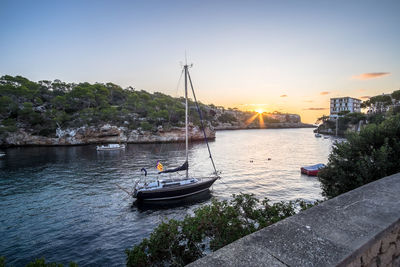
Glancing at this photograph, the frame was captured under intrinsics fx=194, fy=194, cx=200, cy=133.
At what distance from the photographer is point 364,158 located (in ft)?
23.3

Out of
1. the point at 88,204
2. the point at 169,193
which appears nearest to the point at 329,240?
the point at 169,193

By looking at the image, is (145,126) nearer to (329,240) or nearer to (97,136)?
(97,136)

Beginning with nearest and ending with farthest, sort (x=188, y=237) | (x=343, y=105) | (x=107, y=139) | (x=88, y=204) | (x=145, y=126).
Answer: (x=188, y=237) → (x=88, y=204) → (x=107, y=139) → (x=145, y=126) → (x=343, y=105)

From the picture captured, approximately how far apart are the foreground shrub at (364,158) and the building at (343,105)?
124m

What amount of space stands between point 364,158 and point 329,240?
6.70 meters

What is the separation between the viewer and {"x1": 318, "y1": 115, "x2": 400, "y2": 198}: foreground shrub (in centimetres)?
663

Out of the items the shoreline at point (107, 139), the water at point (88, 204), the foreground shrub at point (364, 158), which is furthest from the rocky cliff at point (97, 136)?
the foreground shrub at point (364, 158)

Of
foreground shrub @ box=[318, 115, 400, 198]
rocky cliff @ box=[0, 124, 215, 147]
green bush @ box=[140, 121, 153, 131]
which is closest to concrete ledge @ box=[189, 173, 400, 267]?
foreground shrub @ box=[318, 115, 400, 198]

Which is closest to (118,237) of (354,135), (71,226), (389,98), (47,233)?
(71,226)

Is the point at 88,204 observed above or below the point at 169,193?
below

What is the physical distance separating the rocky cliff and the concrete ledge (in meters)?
62.7

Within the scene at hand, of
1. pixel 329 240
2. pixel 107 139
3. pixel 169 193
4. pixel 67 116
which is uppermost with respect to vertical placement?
pixel 67 116

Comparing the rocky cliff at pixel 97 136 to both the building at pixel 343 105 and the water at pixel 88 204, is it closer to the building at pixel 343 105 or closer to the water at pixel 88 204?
the water at pixel 88 204

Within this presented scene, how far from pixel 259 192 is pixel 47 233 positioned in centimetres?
1736
